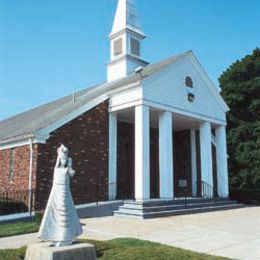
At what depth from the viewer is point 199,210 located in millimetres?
15297

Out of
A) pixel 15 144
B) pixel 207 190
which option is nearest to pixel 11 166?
pixel 15 144

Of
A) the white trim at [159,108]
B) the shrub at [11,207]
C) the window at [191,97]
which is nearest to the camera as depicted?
the shrub at [11,207]

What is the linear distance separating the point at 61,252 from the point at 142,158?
8.76 m

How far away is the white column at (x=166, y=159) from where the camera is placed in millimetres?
14969

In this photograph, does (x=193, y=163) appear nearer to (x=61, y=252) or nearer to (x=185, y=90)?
(x=185, y=90)

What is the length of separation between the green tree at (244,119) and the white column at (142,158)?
431 inches

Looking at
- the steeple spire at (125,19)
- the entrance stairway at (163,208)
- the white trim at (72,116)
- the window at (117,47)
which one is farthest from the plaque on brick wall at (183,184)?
the steeple spire at (125,19)

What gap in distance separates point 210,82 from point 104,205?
29.7ft

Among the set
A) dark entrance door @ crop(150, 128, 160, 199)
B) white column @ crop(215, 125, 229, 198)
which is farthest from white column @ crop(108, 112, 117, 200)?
white column @ crop(215, 125, 229, 198)

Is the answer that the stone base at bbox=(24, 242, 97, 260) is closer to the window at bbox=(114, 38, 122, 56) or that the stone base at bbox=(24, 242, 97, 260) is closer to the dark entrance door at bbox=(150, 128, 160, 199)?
the dark entrance door at bbox=(150, 128, 160, 199)

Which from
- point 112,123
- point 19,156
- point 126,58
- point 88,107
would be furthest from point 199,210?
point 126,58

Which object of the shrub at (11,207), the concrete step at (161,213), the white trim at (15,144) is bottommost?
the concrete step at (161,213)

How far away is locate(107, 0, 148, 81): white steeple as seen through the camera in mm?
20297

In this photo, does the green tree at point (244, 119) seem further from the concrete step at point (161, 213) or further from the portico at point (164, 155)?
the concrete step at point (161, 213)
